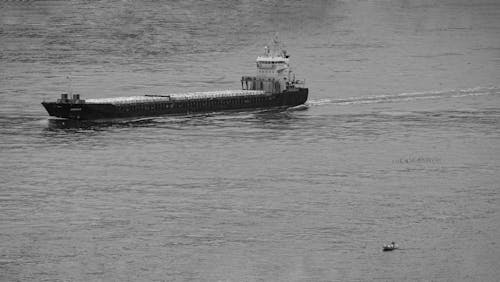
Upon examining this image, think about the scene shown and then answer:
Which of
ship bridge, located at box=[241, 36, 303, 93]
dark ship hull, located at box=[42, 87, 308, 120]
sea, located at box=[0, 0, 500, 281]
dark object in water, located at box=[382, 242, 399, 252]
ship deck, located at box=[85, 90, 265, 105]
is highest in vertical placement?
ship bridge, located at box=[241, 36, 303, 93]

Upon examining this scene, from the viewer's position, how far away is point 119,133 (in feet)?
372

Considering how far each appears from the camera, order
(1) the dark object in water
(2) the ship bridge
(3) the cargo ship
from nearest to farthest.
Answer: (1) the dark object in water, (3) the cargo ship, (2) the ship bridge

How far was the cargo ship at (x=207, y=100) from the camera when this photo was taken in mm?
120312

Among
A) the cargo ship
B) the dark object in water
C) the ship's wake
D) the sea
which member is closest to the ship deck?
the cargo ship

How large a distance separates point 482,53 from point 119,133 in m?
93.5

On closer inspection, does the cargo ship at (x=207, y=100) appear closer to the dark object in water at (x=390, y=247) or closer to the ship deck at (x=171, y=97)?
the ship deck at (x=171, y=97)

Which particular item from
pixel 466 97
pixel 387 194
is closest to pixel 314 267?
pixel 387 194

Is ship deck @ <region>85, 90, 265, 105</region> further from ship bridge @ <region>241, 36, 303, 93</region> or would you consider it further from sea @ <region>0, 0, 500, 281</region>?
ship bridge @ <region>241, 36, 303, 93</region>

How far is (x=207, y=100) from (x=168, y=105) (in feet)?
17.4

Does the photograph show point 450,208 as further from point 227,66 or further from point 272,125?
point 227,66

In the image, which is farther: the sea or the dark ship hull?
the dark ship hull

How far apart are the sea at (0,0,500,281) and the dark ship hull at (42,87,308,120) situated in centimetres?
121

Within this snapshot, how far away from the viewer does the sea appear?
223 feet

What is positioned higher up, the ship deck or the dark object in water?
the ship deck
